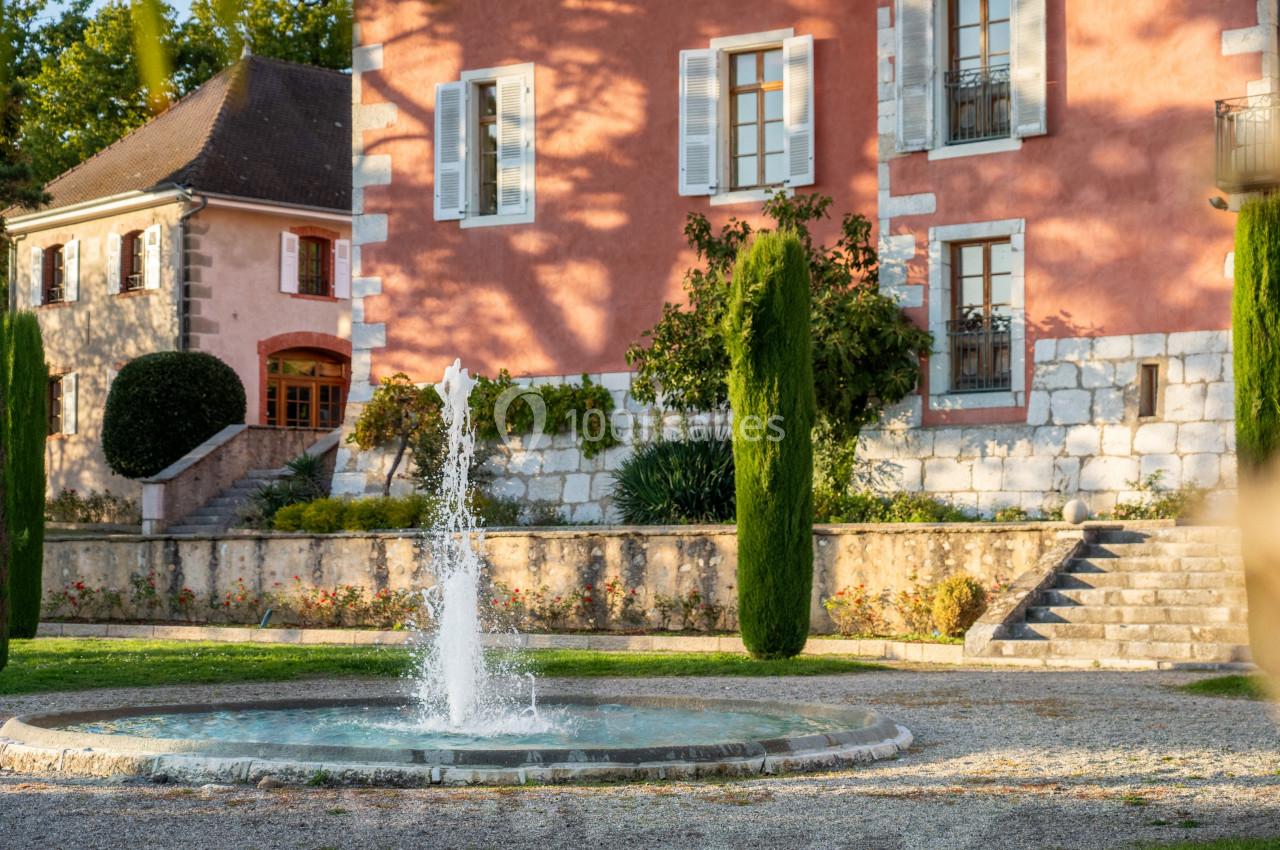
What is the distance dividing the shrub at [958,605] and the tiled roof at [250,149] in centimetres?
1829

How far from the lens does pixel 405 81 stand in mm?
23219

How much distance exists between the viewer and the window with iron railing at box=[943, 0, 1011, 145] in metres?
19.2

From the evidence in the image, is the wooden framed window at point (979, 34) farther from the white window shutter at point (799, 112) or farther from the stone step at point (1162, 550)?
the stone step at point (1162, 550)

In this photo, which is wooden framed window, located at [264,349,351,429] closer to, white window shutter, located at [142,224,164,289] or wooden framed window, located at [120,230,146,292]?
white window shutter, located at [142,224,164,289]

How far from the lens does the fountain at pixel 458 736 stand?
718 centimetres

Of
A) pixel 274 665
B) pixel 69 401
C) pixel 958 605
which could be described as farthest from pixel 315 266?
pixel 274 665

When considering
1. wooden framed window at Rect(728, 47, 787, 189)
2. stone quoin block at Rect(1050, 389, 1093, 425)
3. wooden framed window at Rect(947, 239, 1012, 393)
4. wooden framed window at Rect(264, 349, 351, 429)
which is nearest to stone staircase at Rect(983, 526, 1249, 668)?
stone quoin block at Rect(1050, 389, 1093, 425)

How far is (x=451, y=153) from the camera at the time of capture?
22703 millimetres

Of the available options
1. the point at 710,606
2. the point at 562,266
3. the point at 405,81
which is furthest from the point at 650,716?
the point at 405,81

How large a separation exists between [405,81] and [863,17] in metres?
6.29

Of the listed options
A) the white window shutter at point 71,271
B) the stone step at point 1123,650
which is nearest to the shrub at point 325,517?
the stone step at point 1123,650

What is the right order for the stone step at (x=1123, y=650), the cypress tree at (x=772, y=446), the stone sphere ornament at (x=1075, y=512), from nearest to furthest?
the stone step at (x=1123, y=650)
the cypress tree at (x=772, y=446)
the stone sphere ornament at (x=1075, y=512)

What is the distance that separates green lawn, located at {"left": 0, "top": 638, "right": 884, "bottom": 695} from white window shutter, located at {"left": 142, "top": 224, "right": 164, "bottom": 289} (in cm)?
1595

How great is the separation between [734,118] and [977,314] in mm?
4005
